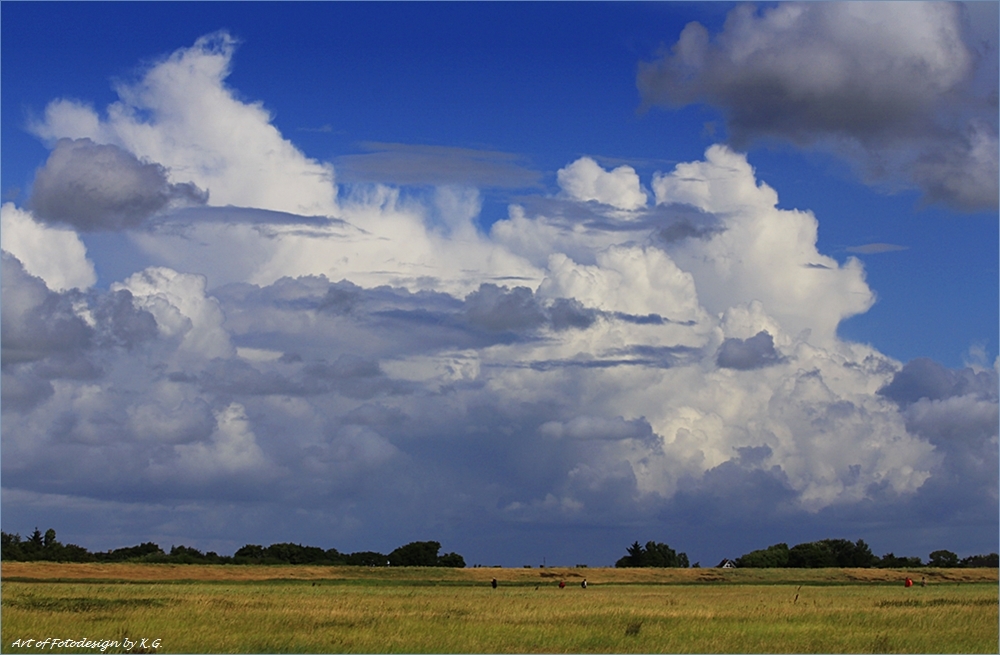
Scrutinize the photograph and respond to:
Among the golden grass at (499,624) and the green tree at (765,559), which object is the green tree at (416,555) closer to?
the green tree at (765,559)

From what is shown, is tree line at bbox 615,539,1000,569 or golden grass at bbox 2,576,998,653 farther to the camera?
tree line at bbox 615,539,1000,569

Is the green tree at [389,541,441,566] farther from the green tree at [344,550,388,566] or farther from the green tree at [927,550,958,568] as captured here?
the green tree at [927,550,958,568]

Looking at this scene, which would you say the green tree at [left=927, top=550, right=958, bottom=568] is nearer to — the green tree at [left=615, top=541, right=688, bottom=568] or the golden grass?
the green tree at [left=615, top=541, right=688, bottom=568]

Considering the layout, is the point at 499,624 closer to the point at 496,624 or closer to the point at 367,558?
the point at 496,624

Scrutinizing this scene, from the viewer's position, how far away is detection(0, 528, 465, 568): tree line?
130550 millimetres

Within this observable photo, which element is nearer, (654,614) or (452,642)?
(452,642)

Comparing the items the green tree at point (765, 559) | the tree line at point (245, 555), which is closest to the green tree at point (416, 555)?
the tree line at point (245, 555)

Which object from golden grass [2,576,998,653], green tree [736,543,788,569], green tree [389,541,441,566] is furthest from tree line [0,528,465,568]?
golden grass [2,576,998,653]

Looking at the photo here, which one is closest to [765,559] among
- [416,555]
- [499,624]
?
[416,555]

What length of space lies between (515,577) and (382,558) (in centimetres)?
5326

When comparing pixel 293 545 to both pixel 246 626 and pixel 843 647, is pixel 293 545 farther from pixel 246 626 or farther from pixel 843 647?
pixel 843 647

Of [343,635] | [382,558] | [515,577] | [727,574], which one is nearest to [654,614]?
[343,635]

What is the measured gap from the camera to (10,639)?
3428 cm

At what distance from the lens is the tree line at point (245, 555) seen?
428 feet
